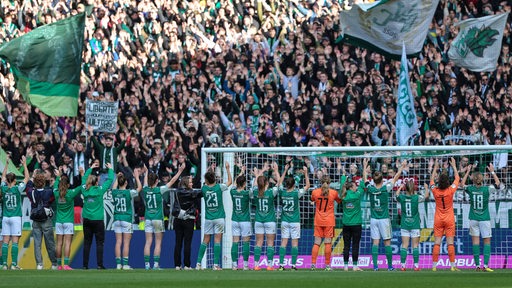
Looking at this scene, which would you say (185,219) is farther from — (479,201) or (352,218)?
(479,201)

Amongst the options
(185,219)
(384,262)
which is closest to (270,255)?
(185,219)

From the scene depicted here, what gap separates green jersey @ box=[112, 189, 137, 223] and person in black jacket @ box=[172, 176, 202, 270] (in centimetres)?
98

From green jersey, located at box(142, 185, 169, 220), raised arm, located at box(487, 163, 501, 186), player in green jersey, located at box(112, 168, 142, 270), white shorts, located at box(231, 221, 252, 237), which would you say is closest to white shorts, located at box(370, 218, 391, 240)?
raised arm, located at box(487, 163, 501, 186)

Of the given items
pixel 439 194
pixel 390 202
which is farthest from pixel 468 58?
pixel 439 194

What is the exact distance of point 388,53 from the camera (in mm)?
35500

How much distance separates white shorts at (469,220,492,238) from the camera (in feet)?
93.7

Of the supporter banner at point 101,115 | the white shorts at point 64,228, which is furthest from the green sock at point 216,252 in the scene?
the supporter banner at point 101,115

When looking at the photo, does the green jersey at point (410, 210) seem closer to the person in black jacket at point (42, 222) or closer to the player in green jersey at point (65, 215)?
the player in green jersey at point (65, 215)

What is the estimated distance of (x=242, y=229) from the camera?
30062mm

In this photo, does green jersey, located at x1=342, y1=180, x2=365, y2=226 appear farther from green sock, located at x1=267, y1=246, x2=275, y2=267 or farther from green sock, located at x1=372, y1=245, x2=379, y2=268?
green sock, located at x1=267, y1=246, x2=275, y2=267

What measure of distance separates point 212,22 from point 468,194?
14.6m

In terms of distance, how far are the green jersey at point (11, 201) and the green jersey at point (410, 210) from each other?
8193 millimetres

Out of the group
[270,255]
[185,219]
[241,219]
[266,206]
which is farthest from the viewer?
[185,219]

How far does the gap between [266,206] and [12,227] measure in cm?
563
